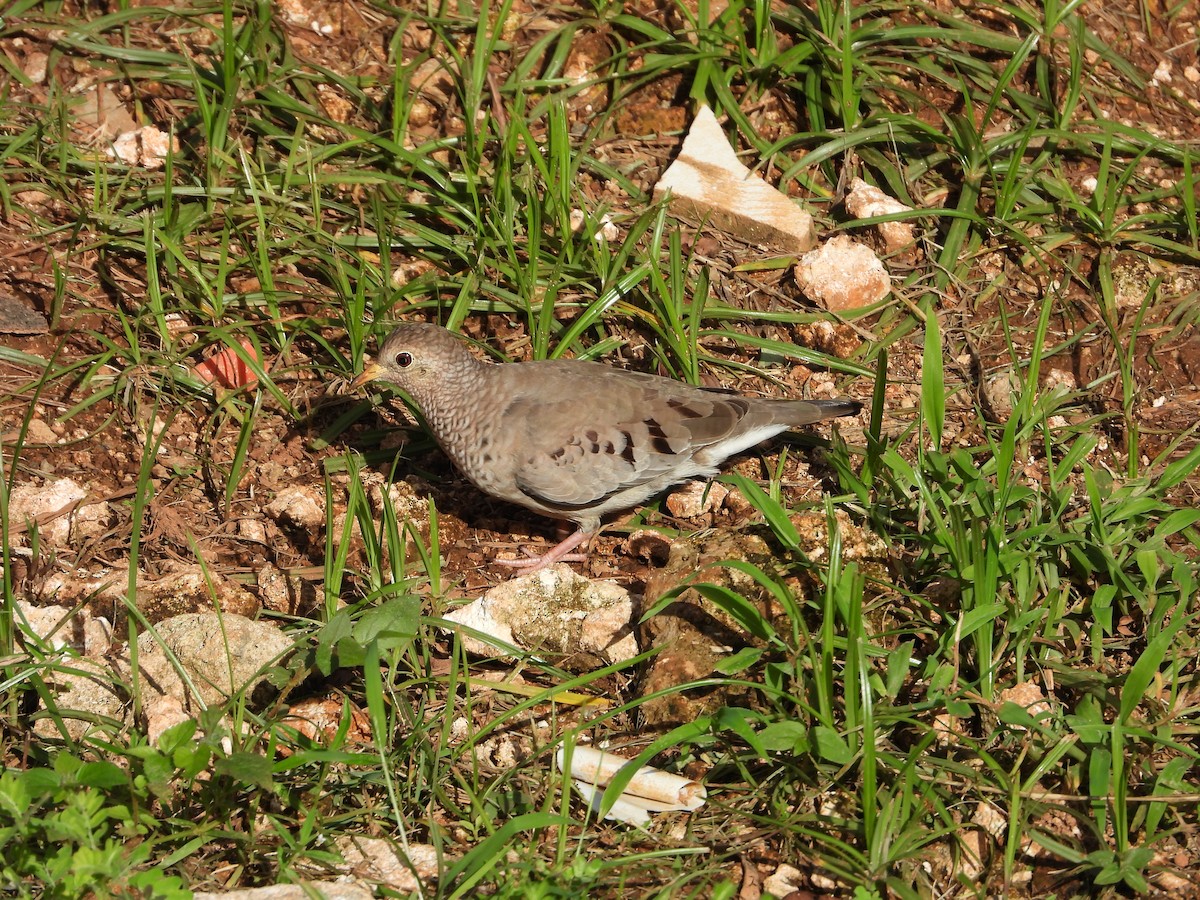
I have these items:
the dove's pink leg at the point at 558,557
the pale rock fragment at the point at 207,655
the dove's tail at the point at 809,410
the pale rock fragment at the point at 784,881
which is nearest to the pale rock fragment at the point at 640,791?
the pale rock fragment at the point at 784,881

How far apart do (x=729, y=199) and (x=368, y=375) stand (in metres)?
2.06

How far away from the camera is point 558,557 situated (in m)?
5.05

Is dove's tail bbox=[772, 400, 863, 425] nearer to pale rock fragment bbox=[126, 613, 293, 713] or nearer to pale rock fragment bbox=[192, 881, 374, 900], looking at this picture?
pale rock fragment bbox=[126, 613, 293, 713]

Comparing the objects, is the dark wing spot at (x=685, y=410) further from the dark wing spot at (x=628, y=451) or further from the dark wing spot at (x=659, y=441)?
the dark wing spot at (x=628, y=451)

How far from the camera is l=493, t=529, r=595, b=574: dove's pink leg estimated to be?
4934 millimetres

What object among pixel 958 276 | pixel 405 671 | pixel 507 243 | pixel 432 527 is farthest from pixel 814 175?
pixel 405 671

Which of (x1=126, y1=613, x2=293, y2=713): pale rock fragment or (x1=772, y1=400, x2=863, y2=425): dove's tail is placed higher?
(x1=772, y1=400, x2=863, y2=425): dove's tail

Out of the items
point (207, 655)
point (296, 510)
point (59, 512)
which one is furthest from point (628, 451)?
point (59, 512)

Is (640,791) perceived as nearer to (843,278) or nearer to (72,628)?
(72,628)

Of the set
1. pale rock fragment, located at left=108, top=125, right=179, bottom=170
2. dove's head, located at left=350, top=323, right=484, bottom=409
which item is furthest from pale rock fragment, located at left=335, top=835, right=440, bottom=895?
pale rock fragment, located at left=108, top=125, right=179, bottom=170

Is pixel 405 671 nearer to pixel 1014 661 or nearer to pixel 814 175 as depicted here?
pixel 1014 661

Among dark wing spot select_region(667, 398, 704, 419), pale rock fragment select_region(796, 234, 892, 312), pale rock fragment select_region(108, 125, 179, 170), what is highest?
pale rock fragment select_region(796, 234, 892, 312)

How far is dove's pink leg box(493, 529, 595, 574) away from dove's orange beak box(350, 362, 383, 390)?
913 mm

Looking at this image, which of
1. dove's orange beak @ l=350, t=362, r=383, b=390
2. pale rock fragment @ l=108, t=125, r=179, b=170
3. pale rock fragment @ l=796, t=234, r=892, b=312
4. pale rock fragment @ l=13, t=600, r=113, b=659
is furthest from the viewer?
pale rock fragment @ l=108, t=125, r=179, b=170
